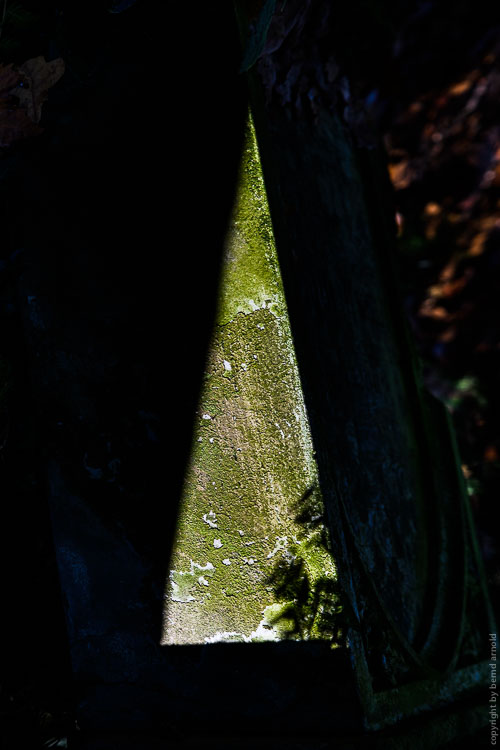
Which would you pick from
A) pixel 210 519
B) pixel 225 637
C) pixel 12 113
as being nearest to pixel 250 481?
pixel 210 519

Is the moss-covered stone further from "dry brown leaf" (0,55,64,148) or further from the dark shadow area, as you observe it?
"dry brown leaf" (0,55,64,148)

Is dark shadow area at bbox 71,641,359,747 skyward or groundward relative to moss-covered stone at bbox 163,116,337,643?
groundward

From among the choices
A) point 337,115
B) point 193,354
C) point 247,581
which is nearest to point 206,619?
point 247,581

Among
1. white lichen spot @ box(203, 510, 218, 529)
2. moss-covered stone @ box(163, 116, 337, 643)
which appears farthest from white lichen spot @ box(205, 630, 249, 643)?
white lichen spot @ box(203, 510, 218, 529)

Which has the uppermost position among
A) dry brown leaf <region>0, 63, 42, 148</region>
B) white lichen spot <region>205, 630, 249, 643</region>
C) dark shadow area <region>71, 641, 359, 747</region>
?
dry brown leaf <region>0, 63, 42, 148</region>

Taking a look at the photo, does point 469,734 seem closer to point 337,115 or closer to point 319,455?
point 319,455

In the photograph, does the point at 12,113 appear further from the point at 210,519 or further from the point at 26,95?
the point at 210,519

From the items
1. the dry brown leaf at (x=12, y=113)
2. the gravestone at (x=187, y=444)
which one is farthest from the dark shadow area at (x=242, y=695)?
the dry brown leaf at (x=12, y=113)
